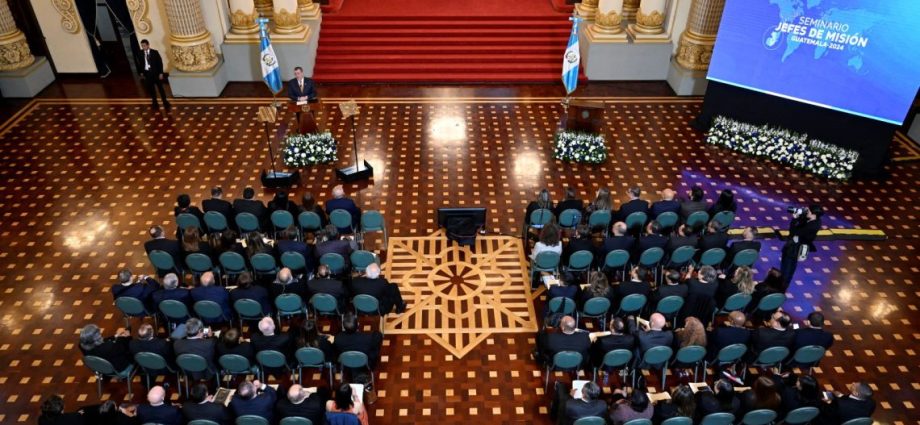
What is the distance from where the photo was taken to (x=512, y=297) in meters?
9.70

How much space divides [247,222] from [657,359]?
651cm

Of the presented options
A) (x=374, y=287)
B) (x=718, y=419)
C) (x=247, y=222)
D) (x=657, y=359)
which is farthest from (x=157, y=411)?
(x=718, y=419)

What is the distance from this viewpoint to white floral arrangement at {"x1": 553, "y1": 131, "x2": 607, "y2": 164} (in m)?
13.1

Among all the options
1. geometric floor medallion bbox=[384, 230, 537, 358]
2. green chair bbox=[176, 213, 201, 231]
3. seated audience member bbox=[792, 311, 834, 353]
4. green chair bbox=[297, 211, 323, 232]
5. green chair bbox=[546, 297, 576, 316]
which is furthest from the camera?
green chair bbox=[297, 211, 323, 232]

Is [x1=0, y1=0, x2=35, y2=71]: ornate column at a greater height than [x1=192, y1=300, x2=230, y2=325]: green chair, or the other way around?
[x1=0, y1=0, x2=35, y2=71]: ornate column

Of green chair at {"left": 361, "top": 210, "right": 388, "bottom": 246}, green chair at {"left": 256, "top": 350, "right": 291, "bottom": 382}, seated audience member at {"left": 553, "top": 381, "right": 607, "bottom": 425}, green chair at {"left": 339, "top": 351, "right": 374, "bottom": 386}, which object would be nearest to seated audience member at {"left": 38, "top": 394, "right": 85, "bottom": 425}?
green chair at {"left": 256, "top": 350, "right": 291, "bottom": 382}

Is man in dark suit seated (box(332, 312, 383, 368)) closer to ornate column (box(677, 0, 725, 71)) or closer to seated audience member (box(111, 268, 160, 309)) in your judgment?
seated audience member (box(111, 268, 160, 309))

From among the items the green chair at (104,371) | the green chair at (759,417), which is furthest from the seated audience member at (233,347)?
the green chair at (759,417)

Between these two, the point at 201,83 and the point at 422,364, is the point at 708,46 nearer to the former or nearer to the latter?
the point at 422,364

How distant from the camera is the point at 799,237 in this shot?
9.52 meters

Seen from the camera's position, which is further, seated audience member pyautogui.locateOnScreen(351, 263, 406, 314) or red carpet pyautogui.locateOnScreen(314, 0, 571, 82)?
red carpet pyautogui.locateOnScreen(314, 0, 571, 82)

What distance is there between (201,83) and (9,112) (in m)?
4.42

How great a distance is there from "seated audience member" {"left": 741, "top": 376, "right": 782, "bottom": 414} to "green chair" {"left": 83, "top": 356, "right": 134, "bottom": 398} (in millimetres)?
7275

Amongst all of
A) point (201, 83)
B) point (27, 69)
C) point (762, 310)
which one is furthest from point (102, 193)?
point (762, 310)
